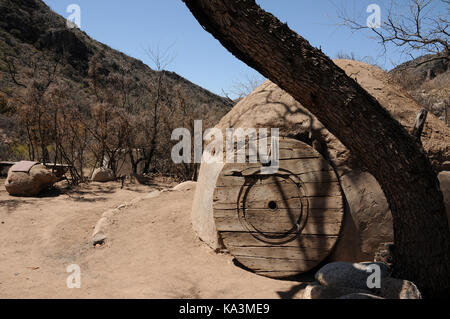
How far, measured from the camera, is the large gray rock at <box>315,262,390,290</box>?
2.71m

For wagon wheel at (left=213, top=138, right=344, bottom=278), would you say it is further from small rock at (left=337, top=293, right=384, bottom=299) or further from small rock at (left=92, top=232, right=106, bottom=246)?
small rock at (left=92, top=232, right=106, bottom=246)

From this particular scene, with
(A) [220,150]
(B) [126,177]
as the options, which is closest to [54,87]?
(B) [126,177]

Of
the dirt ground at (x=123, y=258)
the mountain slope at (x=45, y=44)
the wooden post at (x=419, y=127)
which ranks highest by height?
the mountain slope at (x=45, y=44)

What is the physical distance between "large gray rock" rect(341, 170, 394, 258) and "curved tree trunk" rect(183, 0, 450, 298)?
70 cm

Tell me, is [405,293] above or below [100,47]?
below

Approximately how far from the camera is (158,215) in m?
5.56

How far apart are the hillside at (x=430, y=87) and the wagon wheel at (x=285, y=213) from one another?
6488 millimetres

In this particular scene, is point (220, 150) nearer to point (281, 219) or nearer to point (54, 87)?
point (281, 219)

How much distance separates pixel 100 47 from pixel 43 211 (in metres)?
31.4

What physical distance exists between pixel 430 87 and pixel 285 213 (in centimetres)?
1865

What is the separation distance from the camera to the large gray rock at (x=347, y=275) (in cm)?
271

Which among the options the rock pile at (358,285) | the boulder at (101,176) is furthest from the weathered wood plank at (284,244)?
the boulder at (101,176)

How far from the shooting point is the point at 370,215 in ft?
11.2

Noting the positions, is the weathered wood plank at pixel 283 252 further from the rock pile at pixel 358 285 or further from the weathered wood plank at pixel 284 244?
the rock pile at pixel 358 285
